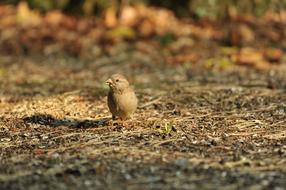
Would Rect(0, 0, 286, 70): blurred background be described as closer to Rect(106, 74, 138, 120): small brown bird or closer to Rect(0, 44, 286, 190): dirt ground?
Rect(0, 44, 286, 190): dirt ground

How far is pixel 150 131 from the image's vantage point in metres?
4.27

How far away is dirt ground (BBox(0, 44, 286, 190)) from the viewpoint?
325 cm

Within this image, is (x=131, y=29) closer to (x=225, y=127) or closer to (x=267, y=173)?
(x=225, y=127)

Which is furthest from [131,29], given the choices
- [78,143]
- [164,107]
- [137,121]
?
[78,143]

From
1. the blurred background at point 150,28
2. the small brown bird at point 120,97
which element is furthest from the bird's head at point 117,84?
the blurred background at point 150,28

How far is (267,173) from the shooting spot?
327 centimetres

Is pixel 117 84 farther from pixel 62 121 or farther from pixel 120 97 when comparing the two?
pixel 62 121

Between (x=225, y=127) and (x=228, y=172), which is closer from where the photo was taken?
(x=228, y=172)

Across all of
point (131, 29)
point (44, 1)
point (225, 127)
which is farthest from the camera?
point (44, 1)

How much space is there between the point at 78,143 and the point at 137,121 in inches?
30.2

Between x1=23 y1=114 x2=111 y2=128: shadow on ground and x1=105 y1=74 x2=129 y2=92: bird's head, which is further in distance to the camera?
x1=23 y1=114 x2=111 y2=128: shadow on ground

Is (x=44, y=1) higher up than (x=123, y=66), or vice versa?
(x=44, y=1)

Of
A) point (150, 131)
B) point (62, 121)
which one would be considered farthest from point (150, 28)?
point (150, 131)

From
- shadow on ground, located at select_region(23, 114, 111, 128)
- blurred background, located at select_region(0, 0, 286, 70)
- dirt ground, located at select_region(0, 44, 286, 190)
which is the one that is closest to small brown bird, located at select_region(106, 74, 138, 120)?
dirt ground, located at select_region(0, 44, 286, 190)
